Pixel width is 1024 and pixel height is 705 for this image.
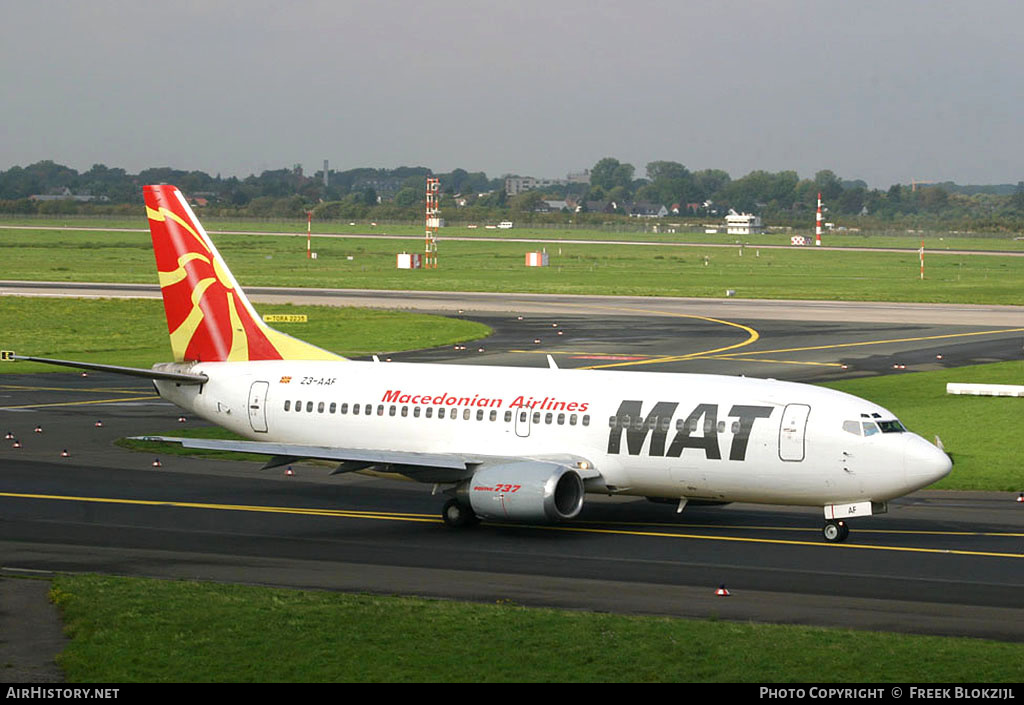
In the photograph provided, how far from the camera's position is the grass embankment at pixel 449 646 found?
21.3m

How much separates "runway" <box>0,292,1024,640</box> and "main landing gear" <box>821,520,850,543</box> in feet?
0.98

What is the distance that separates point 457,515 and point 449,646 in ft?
40.5

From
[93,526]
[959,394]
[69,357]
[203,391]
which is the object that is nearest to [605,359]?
[959,394]

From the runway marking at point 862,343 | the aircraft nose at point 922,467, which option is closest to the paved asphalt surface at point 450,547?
the aircraft nose at point 922,467

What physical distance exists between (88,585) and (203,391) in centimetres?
1313

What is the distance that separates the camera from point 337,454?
3497cm

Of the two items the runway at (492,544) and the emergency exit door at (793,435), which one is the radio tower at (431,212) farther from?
the emergency exit door at (793,435)

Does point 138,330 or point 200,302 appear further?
point 138,330

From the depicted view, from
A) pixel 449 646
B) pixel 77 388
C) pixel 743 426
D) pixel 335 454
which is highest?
pixel 743 426

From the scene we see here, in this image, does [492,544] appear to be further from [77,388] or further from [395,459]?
[77,388]

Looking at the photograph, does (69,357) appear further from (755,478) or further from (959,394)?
(755,478)

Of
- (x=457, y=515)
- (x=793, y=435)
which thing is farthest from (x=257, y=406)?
(x=793, y=435)

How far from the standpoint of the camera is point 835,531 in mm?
33406

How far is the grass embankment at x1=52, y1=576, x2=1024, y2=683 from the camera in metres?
21.3
